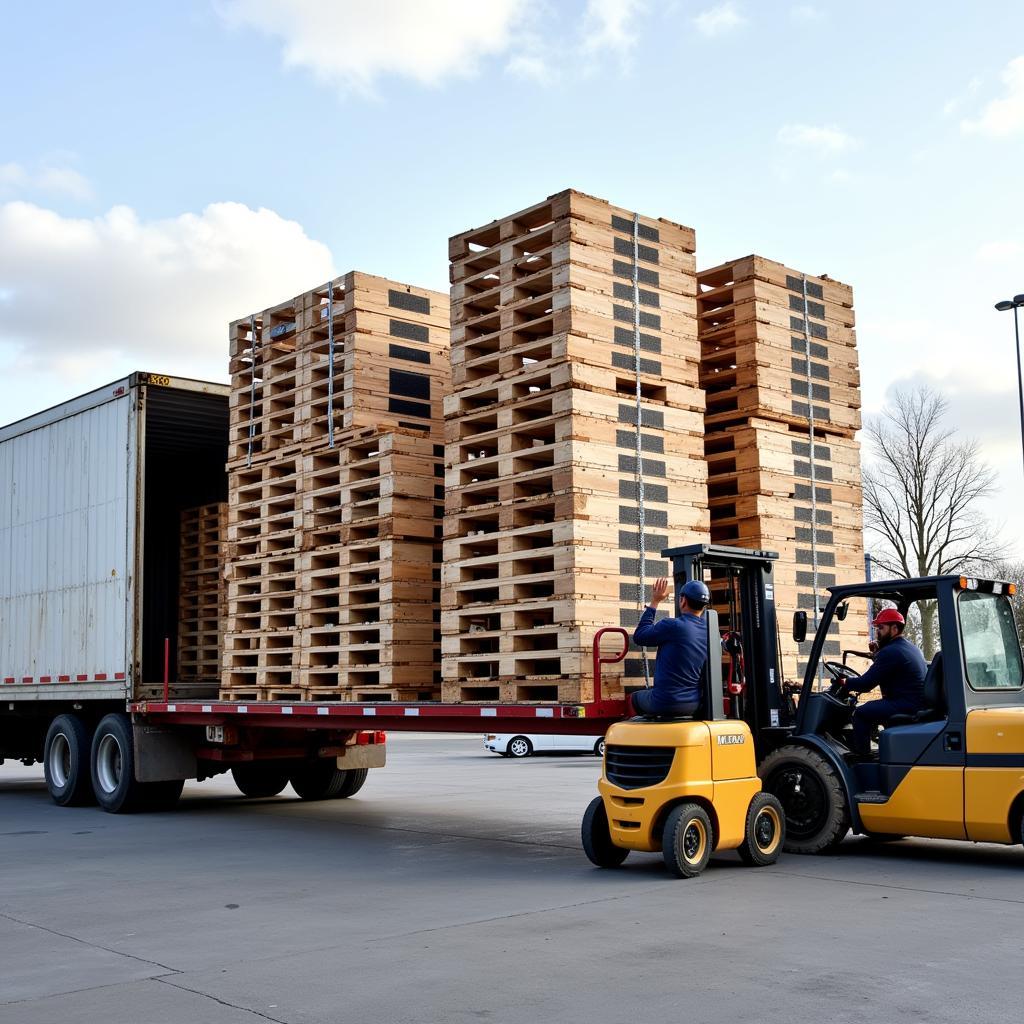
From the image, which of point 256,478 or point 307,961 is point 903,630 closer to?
point 307,961

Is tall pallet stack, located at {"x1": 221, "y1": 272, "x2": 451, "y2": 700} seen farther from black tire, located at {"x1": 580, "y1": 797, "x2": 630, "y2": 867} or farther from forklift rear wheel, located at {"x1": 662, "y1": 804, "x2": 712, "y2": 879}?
forklift rear wheel, located at {"x1": 662, "y1": 804, "x2": 712, "y2": 879}

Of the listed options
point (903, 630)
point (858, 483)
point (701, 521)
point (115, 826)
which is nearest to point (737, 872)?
point (903, 630)

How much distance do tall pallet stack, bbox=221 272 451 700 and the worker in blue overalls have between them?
298 cm

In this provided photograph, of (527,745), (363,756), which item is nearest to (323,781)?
(363,756)

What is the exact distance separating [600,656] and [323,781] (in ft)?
20.5

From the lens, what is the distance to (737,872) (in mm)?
7574

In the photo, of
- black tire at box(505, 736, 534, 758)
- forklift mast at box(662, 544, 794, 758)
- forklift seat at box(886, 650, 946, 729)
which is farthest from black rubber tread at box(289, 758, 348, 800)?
black tire at box(505, 736, 534, 758)

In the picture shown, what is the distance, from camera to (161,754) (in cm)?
1209

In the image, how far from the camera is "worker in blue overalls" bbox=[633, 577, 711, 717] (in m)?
7.41

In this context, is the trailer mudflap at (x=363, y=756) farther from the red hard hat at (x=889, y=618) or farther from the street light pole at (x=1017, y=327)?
the street light pole at (x=1017, y=327)

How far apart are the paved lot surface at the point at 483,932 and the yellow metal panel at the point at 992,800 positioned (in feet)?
0.88

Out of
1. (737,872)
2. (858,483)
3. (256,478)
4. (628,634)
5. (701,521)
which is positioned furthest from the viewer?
(256,478)

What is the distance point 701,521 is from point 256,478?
4933 mm

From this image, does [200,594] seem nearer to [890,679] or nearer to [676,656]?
[676,656]
